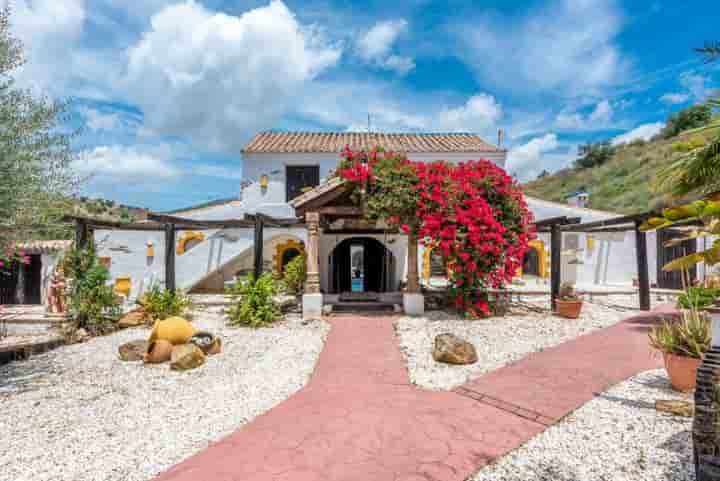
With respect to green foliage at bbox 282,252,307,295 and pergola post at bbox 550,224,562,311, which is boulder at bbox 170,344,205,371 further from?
pergola post at bbox 550,224,562,311

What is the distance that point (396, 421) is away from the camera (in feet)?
14.0

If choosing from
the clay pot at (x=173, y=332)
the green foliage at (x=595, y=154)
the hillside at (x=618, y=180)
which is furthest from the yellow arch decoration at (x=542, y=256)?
the green foliage at (x=595, y=154)

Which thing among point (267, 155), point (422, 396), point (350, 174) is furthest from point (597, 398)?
point (267, 155)

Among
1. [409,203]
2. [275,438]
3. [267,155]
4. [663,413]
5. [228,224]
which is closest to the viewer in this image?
[275,438]

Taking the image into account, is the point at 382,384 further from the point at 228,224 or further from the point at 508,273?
the point at 228,224

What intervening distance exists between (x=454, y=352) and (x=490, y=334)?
218cm

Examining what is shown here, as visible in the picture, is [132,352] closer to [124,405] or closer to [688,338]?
[124,405]

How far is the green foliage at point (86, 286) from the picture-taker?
848cm

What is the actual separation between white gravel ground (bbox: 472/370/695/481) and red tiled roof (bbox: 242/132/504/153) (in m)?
14.3

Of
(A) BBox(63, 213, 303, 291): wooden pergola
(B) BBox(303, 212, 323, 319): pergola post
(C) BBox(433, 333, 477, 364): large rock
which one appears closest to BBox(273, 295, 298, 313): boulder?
(B) BBox(303, 212, 323, 319): pergola post

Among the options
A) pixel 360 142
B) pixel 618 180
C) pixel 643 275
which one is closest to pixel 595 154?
pixel 618 180

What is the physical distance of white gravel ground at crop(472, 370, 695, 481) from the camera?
10.7 ft

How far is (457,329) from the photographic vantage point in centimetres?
859

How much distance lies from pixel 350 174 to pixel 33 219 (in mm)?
6060
